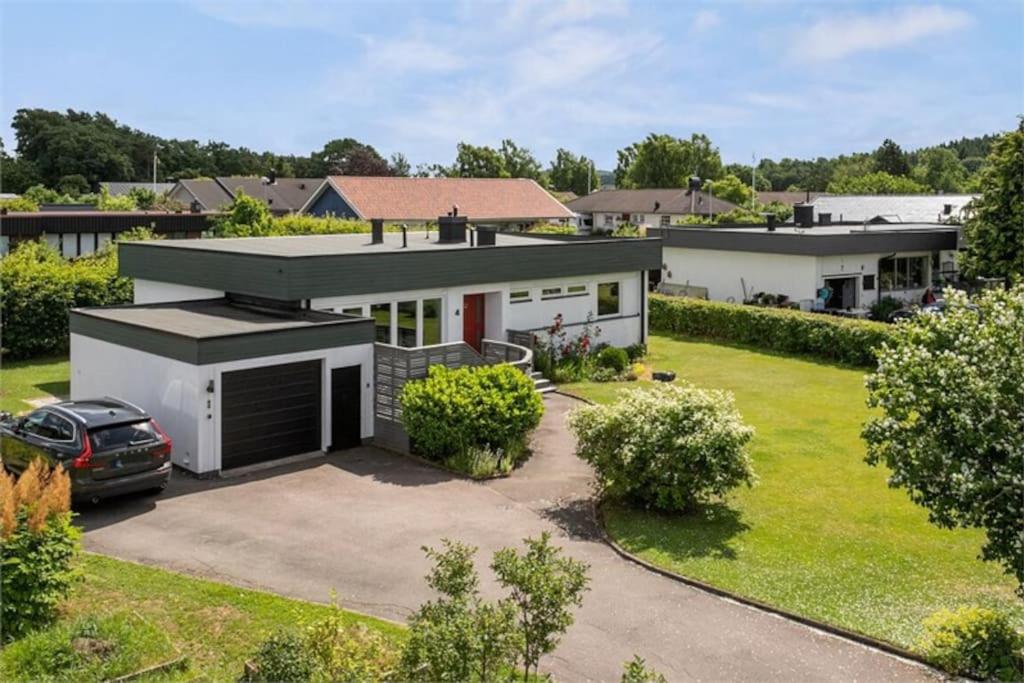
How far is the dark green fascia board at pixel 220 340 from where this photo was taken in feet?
52.7

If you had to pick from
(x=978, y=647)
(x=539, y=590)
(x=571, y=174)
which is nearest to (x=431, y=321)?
(x=978, y=647)

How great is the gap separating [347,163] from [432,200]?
169ft

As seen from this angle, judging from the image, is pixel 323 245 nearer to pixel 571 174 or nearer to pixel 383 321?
pixel 383 321

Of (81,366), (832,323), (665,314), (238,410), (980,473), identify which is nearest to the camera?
(980,473)

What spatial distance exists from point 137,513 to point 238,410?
2.90 metres

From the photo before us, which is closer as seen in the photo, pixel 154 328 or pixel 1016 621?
pixel 1016 621

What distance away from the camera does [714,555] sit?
1314 cm

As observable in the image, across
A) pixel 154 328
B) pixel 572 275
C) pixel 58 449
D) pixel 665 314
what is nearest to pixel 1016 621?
pixel 58 449

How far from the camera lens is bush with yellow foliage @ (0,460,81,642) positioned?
9.68m

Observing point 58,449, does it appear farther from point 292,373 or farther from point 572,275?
point 572,275

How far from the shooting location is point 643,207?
261 ft

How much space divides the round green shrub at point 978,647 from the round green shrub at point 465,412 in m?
8.69

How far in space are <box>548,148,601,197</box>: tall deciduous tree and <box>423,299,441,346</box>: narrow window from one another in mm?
95346

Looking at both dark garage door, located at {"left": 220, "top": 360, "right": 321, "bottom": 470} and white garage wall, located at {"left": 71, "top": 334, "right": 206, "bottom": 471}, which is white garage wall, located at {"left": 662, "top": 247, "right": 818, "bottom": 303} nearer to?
dark garage door, located at {"left": 220, "top": 360, "right": 321, "bottom": 470}
